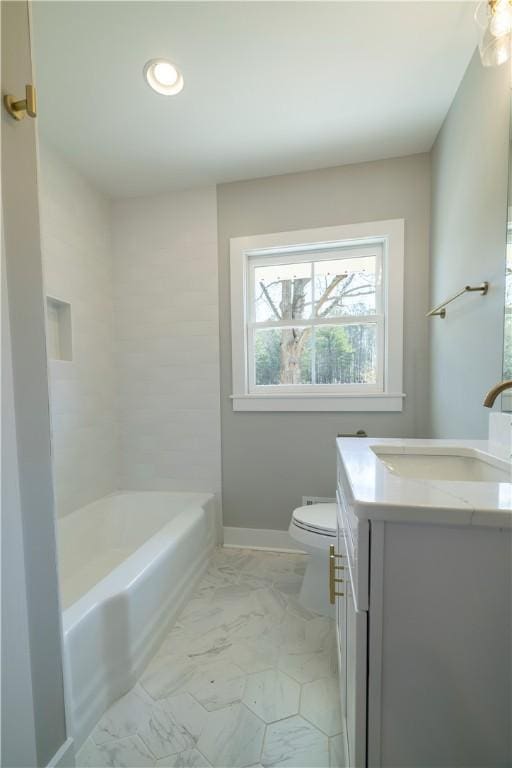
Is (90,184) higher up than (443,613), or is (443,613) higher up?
(90,184)

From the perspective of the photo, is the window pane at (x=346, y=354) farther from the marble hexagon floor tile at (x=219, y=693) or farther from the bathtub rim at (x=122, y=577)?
the marble hexagon floor tile at (x=219, y=693)

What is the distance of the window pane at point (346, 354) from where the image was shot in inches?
80.4

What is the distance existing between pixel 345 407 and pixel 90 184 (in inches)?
87.1

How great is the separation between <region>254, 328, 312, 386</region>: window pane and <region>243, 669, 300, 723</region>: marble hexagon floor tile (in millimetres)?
1488

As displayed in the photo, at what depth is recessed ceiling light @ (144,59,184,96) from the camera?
1.30m

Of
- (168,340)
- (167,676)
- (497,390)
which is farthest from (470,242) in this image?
(167,676)

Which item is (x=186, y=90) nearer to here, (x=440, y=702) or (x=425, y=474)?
(x=425, y=474)

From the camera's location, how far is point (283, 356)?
2168mm

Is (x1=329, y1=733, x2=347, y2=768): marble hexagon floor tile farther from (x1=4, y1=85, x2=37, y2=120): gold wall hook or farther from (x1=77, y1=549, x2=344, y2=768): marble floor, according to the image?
(x1=4, y1=85, x2=37, y2=120): gold wall hook

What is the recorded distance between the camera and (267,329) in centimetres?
218

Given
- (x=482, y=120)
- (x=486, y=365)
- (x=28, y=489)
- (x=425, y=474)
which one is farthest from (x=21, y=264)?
(x=482, y=120)

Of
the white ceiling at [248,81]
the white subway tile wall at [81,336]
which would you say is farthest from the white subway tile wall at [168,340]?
the white ceiling at [248,81]

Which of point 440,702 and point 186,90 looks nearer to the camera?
point 440,702

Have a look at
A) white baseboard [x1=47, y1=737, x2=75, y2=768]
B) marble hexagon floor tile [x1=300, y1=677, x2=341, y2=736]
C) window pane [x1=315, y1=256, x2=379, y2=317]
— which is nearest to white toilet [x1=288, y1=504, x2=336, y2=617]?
marble hexagon floor tile [x1=300, y1=677, x2=341, y2=736]
